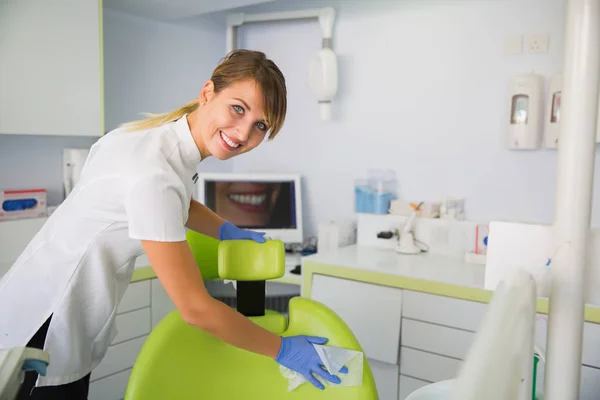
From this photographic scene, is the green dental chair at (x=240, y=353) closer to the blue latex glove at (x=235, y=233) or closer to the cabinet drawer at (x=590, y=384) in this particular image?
the blue latex glove at (x=235, y=233)

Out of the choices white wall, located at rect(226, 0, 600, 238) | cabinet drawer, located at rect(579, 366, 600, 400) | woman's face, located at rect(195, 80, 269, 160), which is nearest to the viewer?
woman's face, located at rect(195, 80, 269, 160)

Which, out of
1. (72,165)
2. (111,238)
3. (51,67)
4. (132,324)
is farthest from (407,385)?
(51,67)

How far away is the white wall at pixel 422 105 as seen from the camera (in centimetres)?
264

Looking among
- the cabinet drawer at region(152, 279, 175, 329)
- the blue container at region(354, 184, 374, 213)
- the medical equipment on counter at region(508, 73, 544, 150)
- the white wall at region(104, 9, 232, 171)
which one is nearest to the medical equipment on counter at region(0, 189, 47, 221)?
the white wall at region(104, 9, 232, 171)

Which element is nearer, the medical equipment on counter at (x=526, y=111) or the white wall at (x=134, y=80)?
the medical equipment on counter at (x=526, y=111)

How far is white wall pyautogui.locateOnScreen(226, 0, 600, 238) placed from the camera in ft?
8.67

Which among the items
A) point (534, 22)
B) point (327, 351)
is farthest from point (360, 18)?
point (327, 351)

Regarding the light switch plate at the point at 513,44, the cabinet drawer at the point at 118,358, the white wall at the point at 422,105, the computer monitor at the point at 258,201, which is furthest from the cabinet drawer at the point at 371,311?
the light switch plate at the point at 513,44

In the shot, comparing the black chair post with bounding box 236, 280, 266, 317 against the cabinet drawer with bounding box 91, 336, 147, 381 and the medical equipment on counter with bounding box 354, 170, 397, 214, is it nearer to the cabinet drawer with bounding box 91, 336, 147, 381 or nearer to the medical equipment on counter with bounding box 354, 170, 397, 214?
the cabinet drawer with bounding box 91, 336, 147, 381

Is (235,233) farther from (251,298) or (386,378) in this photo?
(386,378)

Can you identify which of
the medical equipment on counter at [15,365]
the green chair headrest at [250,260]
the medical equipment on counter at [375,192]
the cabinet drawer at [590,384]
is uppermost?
the medical equipment on counter at [375,192]

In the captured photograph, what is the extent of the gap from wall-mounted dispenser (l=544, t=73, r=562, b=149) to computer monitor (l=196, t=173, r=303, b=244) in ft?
4.43

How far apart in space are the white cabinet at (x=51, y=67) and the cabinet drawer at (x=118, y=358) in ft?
3.34

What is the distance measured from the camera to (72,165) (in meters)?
2.76
